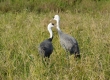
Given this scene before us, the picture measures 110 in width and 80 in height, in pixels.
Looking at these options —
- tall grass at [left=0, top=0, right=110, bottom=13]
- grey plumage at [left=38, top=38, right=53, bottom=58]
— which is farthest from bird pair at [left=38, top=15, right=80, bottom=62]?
tall grass at [left=0, top=0, right=110, bottom=13]

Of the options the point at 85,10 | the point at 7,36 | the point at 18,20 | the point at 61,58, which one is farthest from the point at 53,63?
the point at 85,10

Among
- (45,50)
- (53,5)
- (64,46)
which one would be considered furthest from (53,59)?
(53,5)

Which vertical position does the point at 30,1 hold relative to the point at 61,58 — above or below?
above

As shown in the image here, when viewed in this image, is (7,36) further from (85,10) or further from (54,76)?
(85,10)

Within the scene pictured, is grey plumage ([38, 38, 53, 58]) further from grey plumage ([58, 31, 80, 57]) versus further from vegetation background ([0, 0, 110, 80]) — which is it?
grey plumage ([58, 31, 80, 57])

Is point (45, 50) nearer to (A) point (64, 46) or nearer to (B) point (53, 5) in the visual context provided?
(A) point (64, 46)

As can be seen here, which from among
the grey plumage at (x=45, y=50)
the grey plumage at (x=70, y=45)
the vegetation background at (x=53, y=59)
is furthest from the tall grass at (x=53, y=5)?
the grey plumage at (x=45, y=50)

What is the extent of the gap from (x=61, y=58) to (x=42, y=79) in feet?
3.28

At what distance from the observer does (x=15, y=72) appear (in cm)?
345

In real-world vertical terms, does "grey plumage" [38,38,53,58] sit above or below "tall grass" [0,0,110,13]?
below

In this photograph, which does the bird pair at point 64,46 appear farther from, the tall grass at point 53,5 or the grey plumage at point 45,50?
the tall grass at point 53,5

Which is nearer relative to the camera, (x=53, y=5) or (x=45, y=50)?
(x=45, y=50)

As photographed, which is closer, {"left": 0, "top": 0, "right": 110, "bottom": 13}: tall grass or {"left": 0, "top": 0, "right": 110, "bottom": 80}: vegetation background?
{"left": 0, "top": 0, "right": 110, "bottom": 80}: vegetation background

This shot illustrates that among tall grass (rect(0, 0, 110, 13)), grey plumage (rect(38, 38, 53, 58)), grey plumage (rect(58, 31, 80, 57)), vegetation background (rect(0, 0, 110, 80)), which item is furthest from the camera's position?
tall grass (rect(0, 0, 110, 13))
